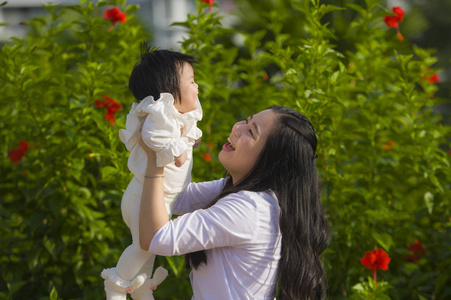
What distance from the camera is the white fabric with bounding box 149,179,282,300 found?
5.44 ft

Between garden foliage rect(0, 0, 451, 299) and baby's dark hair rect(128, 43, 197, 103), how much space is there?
0.94 metres

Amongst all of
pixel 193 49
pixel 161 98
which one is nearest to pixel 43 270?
pixel 193 49

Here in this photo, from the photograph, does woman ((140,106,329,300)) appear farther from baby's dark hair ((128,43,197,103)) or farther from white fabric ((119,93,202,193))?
baby's dark hair ((128,43,197,103))

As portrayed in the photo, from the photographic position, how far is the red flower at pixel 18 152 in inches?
121

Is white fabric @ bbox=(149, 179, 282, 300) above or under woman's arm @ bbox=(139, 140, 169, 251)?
under

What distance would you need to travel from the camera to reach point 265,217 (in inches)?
69.4

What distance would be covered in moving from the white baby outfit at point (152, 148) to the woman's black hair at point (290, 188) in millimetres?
168

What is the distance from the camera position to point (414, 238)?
11.0ft

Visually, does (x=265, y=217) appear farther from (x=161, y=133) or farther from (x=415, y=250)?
(x=415, y=250)

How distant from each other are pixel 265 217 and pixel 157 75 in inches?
20.0

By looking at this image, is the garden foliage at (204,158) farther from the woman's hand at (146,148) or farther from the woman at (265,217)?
the woman's hand at (146,148)

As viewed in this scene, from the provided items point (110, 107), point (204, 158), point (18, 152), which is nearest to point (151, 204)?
point (110, 107)

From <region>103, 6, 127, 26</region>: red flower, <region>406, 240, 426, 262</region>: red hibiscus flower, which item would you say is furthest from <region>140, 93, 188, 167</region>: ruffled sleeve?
<region>406, 240, 426, 262</region>: red hibiscus flower

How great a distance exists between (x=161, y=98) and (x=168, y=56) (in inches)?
5.5
